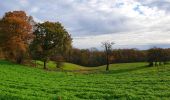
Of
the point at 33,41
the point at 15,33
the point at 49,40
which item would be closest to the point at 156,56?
the point at 49,40

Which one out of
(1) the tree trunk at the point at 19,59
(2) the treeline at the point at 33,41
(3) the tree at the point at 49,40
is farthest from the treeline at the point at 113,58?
(1) the tree trunk at the point at 19,59

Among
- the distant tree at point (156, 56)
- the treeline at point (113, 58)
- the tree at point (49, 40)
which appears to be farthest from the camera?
the treeline at point (113, 58)

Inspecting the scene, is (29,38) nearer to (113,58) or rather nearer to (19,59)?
(19,59)

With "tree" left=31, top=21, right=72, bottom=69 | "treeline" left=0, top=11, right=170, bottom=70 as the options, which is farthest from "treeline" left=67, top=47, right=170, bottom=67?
"tree" left=31, top=21, right=72, bottom=69

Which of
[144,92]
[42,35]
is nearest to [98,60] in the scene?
[42,35]

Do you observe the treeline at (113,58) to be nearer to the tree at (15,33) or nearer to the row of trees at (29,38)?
the row of trees at (29,38)

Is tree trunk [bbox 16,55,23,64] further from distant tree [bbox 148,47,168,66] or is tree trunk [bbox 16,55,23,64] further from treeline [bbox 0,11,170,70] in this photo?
distant tree [bbox 148,47,168,66]

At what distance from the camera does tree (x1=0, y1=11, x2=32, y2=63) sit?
82875 mm

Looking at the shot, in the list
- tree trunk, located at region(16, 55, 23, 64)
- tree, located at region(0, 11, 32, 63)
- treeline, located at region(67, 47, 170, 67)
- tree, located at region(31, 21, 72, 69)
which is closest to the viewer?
tree, located at region(0, 11, 32, 63)

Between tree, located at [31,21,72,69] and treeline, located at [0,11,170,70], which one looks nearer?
treeline, located at [0,11,170,70]

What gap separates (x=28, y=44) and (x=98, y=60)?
2755 inches

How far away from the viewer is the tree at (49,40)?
3647 inches

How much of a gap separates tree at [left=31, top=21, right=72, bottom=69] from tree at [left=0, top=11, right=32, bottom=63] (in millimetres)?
6493

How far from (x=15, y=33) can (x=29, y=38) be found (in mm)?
4233
